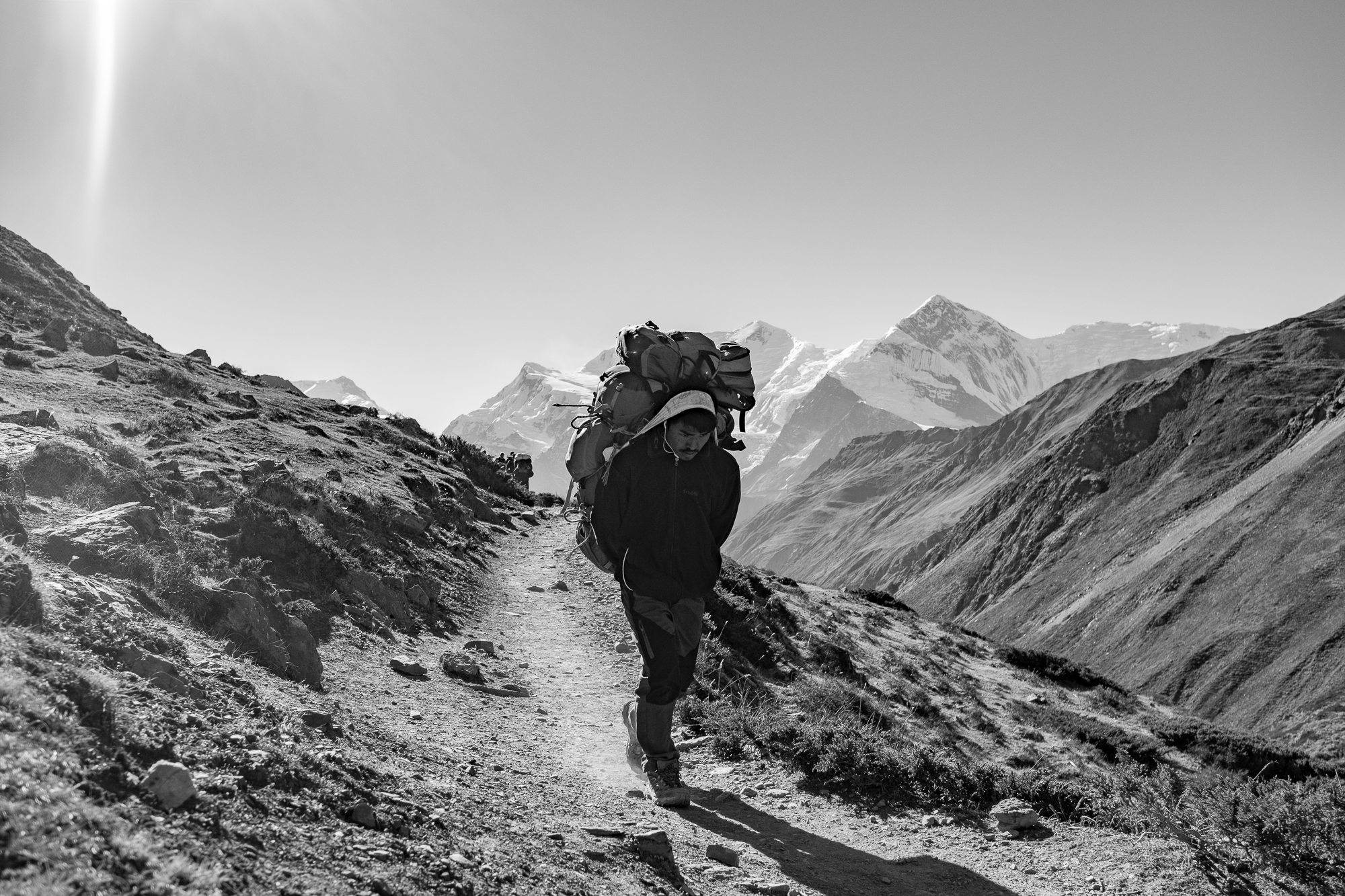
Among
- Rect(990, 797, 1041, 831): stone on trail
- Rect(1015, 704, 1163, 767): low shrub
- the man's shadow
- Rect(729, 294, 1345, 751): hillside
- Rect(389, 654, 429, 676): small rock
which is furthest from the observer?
Rect(729, 294, 1345, 751): hillside

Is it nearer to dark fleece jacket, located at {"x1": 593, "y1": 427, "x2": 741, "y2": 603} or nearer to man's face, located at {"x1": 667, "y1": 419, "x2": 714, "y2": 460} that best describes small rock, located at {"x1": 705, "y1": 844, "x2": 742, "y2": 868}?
dark fleece jacket, located at {"x1": 593, "y1": 427, "x2": 741, "y2": 603}

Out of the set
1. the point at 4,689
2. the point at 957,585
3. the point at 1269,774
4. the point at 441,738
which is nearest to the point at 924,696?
the point at 441,738

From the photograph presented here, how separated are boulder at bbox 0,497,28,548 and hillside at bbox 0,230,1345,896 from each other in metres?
0.04

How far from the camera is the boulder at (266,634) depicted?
6.92m

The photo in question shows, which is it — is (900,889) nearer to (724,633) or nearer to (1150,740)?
(724,633)

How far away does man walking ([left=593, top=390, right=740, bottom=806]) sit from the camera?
5875 mm

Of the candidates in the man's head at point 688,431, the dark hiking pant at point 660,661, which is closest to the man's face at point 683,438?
the man's head at point 688,431

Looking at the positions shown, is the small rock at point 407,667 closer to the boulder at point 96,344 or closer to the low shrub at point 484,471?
the boulder at point 96,344

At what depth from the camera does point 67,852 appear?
8.06ft

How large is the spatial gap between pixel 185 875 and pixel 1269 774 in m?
29.8

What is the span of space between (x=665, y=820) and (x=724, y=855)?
0.65 m

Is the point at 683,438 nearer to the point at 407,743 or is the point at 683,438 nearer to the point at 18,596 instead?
the point at 407,743

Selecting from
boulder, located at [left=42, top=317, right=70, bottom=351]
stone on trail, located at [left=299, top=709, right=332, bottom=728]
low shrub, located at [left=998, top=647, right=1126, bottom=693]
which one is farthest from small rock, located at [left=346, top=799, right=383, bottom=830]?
low shrub, located at [left=998, top=647, right=1126, bottom=693]

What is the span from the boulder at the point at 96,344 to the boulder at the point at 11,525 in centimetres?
2128
